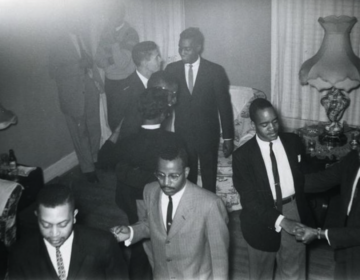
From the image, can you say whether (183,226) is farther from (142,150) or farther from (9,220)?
(9,220)

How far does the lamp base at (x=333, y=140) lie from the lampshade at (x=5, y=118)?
128 inches

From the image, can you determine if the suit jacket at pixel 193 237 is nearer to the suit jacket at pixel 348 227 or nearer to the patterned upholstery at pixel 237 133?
the suit jacket at pixel 348 227

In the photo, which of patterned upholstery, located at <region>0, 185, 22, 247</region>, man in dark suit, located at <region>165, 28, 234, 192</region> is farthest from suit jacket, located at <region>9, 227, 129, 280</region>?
man in dark suit, located at <region>165, 28, 234, 192</region>

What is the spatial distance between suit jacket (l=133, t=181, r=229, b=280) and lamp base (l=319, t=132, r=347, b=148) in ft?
7.52

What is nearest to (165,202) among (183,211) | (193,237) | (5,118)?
(183,211)

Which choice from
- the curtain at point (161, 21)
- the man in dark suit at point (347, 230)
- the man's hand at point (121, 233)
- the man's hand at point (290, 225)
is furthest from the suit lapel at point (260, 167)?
the curtain at point (161, 21)

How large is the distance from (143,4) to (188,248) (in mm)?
4395

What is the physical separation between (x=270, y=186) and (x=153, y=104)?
93cm

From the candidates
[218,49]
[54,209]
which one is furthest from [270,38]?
[54,209]

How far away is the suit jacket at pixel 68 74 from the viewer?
17.0ft

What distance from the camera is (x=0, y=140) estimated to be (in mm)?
4859

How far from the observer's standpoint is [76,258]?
2.01 meters

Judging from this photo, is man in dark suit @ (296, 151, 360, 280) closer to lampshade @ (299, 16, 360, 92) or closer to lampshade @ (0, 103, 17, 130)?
lampshade @ (299, 16, 360, 92)

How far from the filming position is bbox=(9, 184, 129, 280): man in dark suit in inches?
78.4
